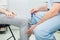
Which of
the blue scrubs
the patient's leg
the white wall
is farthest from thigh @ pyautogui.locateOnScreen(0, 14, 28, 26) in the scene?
the white wall

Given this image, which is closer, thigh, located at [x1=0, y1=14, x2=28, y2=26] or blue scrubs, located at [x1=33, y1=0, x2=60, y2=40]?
blue scrubs, located at [x1=33, y1=0, x2=60, y2=40]

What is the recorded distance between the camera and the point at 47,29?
1279 millimetres

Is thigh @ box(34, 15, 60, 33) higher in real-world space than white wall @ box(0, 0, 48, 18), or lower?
higher

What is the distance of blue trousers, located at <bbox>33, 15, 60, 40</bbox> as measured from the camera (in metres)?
1.27

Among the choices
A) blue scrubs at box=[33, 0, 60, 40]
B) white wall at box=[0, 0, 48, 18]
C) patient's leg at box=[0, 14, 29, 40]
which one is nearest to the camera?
blue scrubs at box=[33, 0, 60, 40]

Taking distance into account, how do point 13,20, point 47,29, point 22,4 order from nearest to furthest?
point 47,29 → point 13,20 → point 22,4

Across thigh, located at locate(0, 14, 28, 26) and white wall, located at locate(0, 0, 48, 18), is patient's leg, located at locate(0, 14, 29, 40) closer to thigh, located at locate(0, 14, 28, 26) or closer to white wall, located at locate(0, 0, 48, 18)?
thigh, located at locate(0, 14, 28, 26)

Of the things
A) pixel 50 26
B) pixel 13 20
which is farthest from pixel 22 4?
pixel 50 26

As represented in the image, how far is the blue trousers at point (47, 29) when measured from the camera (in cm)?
127

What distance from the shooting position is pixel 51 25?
4.25ft

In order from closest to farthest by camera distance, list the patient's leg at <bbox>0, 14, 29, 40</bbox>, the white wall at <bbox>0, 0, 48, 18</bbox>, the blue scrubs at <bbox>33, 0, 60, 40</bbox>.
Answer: the blue scrubs at <bbox>33, 0, 60, 40</bbox>, the patient's leg at <bbox>0, 14, 29, 40</bbox>, the white wall at <bbox>0, 0, 48, 18</bbox>

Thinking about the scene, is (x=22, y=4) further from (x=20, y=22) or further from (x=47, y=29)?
(x=47, y=29)

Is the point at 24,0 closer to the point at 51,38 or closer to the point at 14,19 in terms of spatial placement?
the point at 14,19

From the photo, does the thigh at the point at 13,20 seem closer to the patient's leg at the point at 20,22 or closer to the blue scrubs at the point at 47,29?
the patient's leg at the point at 20,22
